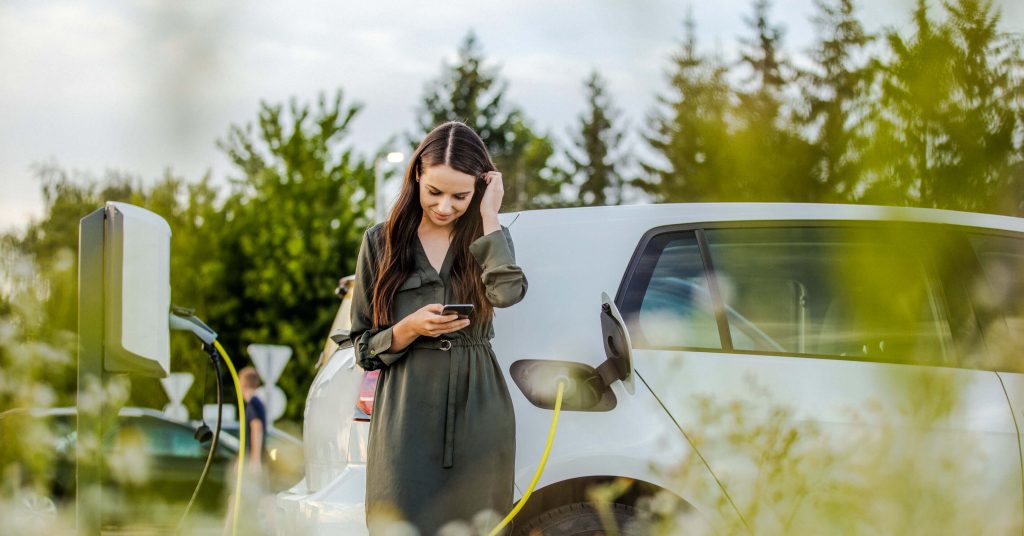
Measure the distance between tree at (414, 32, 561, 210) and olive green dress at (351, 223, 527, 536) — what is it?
1365 inches

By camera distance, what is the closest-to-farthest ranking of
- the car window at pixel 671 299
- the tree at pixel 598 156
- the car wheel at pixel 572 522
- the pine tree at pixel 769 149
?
the pine tree at pixel 769 149, the car wheel at pixel 572 522, the car window at pixel 671 299, the tree at pixel 598 156

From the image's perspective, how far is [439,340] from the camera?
98.3 inches

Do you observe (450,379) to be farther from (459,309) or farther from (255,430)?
(255,430)

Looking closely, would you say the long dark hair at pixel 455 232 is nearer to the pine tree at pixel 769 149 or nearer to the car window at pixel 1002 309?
the car window at pixel 1002 309

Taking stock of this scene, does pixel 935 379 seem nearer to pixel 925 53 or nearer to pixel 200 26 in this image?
pixel 925 53

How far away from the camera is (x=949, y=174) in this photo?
0.78 meters

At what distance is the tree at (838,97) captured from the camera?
2.59ft

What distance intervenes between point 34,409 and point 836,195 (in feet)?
4.57

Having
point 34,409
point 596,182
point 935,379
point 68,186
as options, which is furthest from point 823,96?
point 596,182

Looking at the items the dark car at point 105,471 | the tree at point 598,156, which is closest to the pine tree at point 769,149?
the dark car at point 105,471

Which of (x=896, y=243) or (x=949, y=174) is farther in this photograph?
(x=896, y=243)

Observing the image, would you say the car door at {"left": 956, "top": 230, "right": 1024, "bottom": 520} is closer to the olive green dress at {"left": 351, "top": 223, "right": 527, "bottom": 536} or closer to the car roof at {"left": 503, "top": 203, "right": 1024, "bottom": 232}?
the car roof at {"left": 503, "top": 203, "right": 1024, "bottom": 232}

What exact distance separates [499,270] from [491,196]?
0.78 feet

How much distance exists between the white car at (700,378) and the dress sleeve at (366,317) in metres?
0.42
